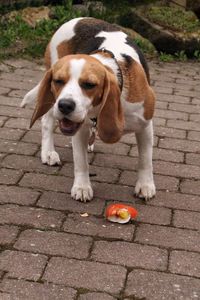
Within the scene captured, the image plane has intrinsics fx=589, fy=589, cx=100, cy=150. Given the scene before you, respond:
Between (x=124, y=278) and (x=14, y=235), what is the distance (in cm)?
84

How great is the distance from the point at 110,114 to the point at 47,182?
1.08m

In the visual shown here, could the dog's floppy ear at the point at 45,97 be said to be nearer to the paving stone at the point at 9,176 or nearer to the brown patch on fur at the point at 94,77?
the brown patch on fur at the point at 94,77

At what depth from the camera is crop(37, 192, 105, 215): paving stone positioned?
4.33 meters

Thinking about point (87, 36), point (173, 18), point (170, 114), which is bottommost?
point (173, 18)

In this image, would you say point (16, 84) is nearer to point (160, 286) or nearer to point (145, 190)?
point (145, 190)

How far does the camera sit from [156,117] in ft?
21.2

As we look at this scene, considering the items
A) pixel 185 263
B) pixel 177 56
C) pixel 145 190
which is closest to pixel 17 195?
pixel 145 190

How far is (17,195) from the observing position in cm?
446

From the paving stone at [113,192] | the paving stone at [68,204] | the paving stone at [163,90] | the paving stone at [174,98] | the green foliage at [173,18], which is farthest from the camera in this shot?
the green foliage at [173,18]

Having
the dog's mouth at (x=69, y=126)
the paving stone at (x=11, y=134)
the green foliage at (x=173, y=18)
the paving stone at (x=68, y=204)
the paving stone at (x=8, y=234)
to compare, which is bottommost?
the green foliage at (x=173, y=18)

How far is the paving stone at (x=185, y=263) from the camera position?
11.8 feet

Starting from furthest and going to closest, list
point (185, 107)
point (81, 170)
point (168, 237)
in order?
1. point (185, 107)
2. point (81, 170)
3. point (168, 237)

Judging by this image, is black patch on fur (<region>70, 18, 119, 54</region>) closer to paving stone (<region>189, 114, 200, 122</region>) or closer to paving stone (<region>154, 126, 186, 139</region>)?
paving stone (<region>154, 126, 186, 139</region>)

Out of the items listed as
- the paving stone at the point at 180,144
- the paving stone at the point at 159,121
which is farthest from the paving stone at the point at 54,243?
the paving stone at the point at 159,121
